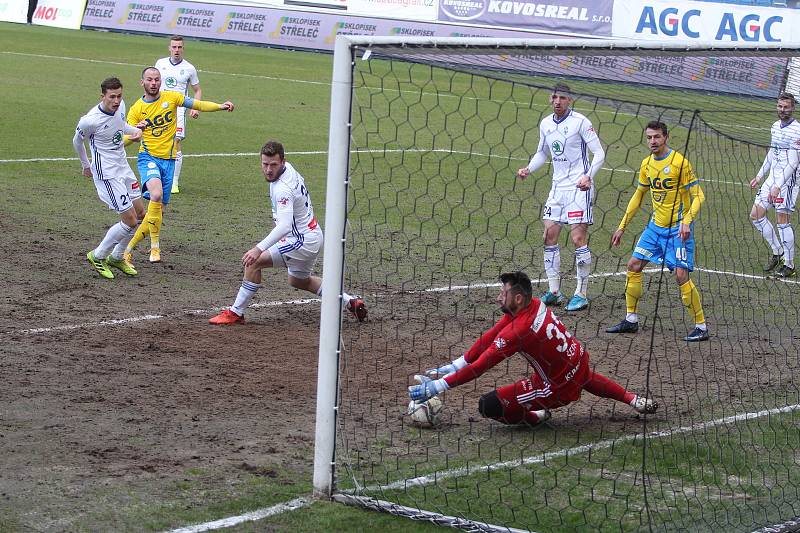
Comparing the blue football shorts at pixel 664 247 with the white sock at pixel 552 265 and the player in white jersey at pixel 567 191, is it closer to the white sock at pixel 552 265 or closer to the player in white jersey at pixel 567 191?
the player in white jersey at pixel 567 191

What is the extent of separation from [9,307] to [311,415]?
4.13 m

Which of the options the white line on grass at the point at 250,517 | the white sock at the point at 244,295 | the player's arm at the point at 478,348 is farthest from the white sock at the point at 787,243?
the white line on grass at the point at 250,517

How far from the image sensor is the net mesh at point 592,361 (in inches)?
283

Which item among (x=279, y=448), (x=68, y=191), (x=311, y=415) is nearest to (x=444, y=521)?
(x=279, y=448)

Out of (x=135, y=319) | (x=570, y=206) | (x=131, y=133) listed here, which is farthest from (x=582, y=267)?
(x=131, y=133)

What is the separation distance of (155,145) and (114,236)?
1.68 m

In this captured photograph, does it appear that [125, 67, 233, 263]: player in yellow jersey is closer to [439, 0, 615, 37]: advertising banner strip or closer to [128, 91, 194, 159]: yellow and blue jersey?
[128, 91, 194, 159]: yellow and blue jersey

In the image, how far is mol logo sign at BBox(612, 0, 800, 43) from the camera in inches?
1254

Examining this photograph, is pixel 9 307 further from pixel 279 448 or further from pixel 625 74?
pixel 625 74

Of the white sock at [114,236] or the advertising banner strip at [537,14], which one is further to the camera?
the advertising banner strip at [537,14]

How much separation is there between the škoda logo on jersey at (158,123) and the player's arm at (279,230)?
12.9 ft

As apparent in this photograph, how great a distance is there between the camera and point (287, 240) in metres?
10.9

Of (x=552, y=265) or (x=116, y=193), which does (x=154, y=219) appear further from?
(x=552, y=265)

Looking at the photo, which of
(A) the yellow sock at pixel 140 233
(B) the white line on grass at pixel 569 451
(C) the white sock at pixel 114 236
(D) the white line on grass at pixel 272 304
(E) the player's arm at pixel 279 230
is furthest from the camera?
(A) the yellow sock at pixel 140 233
